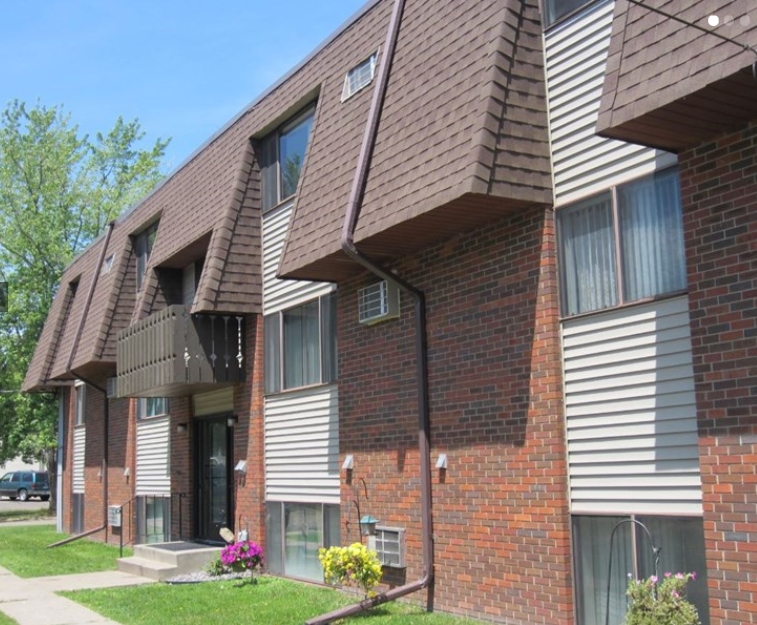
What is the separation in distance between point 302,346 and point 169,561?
13.7 feet

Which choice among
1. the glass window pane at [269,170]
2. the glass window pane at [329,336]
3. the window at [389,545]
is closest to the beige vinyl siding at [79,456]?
the glass window pane at [269,170]

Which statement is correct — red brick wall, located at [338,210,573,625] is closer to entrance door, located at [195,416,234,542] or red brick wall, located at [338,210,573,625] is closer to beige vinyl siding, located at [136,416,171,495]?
entrance door, located at [195,416,234,542]

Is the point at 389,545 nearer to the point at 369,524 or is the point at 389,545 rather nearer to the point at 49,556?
the point at 369,524

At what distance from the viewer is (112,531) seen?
70.3 feet

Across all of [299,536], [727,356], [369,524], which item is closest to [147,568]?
[299,536]

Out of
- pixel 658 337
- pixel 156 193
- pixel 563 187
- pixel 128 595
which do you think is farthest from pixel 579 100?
pixel 156 193

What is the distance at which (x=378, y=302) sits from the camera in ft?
37.2

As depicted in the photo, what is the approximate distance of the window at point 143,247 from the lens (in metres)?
20.4

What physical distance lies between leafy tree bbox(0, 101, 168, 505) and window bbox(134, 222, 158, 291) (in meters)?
13.7

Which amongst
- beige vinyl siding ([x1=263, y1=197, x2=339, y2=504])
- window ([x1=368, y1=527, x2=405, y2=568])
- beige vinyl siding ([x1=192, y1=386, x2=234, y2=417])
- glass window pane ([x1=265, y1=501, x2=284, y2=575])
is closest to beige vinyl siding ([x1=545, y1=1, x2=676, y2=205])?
window ([x1=368, y1=527, x2=405, y2=568])

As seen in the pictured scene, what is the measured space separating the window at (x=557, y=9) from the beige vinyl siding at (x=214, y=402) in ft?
28.3

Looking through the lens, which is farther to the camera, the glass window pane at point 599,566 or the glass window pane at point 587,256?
the glass window pane at point 587,256

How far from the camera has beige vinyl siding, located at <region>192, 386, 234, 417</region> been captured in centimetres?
1602

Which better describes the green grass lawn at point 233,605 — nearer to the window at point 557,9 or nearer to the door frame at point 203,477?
the door frame at point 203,477
